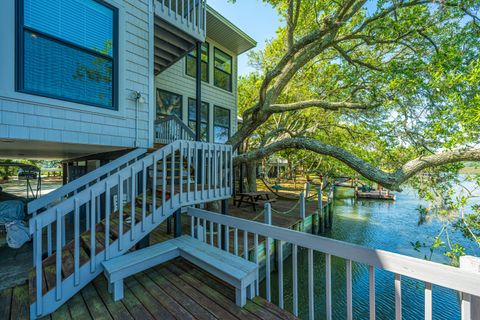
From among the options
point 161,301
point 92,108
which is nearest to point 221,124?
point 92,108

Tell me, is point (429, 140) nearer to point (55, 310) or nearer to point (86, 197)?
point (86, 197)

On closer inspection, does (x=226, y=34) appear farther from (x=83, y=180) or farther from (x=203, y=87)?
(x=83, y=180)

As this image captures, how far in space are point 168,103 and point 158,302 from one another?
706 cm

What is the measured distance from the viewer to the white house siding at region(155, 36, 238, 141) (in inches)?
316

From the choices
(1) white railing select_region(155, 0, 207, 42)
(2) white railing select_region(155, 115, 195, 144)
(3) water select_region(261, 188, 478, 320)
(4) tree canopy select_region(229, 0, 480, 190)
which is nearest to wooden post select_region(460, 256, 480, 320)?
(4) tree canopy select_region(229, 0, 480, 190)

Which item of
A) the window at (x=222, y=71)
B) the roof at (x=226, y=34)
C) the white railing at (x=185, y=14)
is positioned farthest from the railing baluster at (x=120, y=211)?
the window at (x=222, y=71)

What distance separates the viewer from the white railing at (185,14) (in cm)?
460

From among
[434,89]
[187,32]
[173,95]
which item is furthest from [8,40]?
[434,89]

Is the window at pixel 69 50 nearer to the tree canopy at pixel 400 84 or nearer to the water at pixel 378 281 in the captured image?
the tree canopy at pixel 400 84

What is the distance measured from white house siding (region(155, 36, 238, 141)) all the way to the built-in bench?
6.29 m

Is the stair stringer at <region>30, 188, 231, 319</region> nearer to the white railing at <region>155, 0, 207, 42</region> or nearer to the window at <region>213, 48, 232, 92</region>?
the white railing at <region>155, 0, 207, 42</region>

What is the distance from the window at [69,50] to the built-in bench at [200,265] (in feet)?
8.57

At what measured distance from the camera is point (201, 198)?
13.0 ft

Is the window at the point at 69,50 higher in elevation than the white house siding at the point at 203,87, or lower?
lower
